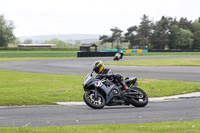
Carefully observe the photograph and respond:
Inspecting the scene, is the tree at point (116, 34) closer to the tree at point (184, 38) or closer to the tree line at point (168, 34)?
the tree line at point (168, 34)

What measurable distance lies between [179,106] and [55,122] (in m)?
5.19

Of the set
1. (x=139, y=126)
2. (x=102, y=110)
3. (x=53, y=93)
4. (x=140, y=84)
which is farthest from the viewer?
(x=140, y=84)

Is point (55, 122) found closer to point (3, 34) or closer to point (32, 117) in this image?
point (32, 117)

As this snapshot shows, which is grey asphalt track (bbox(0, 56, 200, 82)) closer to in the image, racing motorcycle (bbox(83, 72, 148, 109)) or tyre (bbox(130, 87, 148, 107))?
tyre (bbox(130, 87, 148, 107))

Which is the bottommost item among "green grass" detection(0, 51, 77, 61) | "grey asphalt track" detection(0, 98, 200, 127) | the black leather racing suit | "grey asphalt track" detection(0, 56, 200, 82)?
"green grass" detection(0, 51, 77, 61)

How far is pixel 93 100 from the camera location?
37.6 feet

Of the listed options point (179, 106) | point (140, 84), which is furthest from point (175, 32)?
point (179, 106)

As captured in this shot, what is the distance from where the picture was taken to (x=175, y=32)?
120 meters

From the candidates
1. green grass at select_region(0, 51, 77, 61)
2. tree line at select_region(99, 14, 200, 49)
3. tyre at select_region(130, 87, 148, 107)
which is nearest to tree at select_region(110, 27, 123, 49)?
tree line at select_region(99, 14, 200, 49)

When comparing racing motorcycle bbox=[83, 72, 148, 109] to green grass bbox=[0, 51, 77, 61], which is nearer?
racing motorcycle bbox=[83, 72, 148, 109]

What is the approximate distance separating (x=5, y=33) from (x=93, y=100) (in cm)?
13496

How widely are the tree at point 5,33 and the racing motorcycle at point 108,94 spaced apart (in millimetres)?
133039

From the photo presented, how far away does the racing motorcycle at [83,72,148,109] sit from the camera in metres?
11.4

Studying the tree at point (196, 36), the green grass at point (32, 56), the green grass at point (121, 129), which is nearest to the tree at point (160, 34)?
the tree at point (196, 36)
